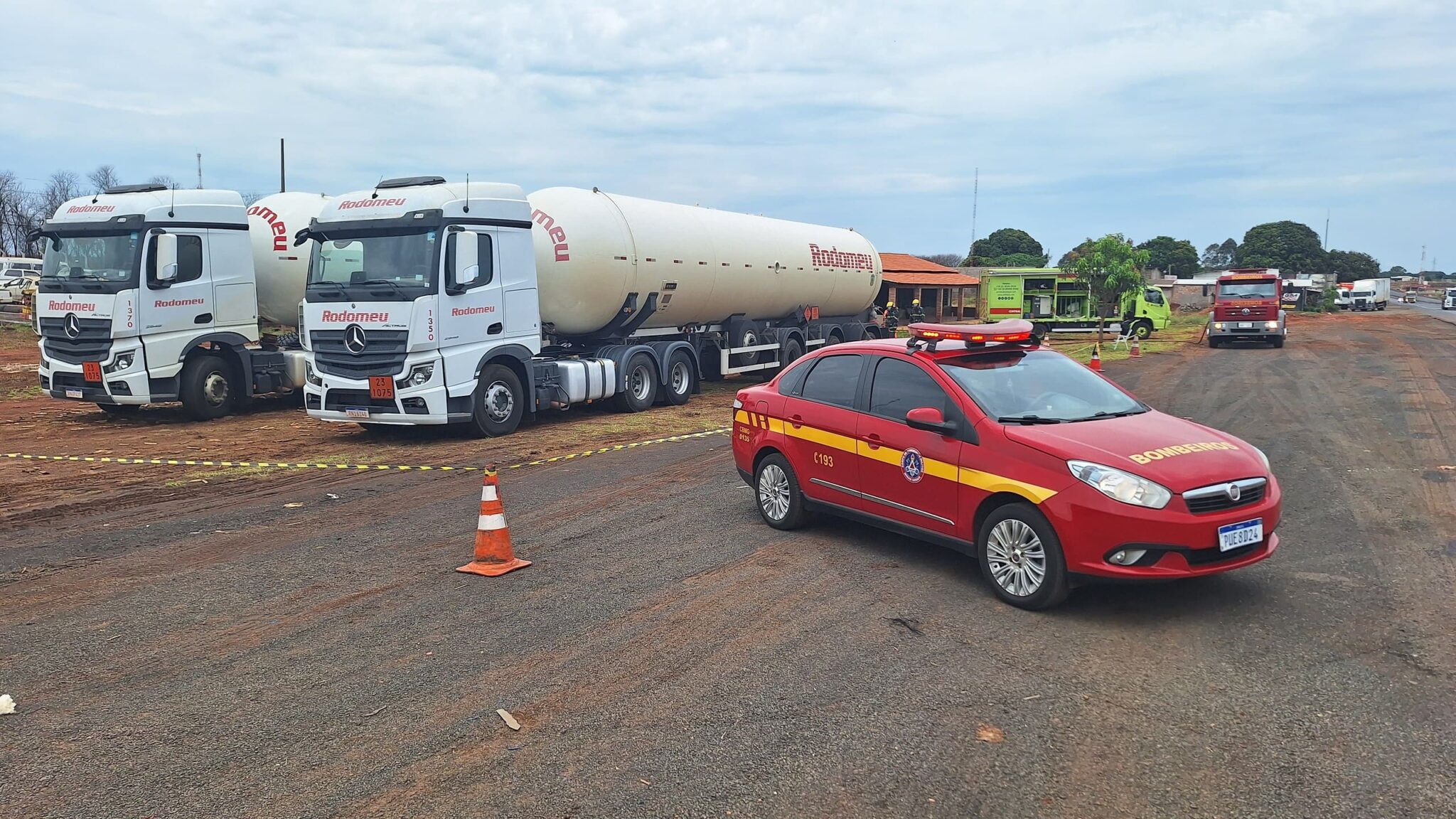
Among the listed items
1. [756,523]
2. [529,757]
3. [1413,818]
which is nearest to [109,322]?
[756,523]

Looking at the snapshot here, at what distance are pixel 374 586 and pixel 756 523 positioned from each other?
121 inches

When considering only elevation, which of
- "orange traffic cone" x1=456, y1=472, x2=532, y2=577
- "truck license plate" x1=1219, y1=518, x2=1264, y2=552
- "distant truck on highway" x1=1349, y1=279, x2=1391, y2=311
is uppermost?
"distant truck on highway" x1=1349, y1=279, x2=1391, y2=311

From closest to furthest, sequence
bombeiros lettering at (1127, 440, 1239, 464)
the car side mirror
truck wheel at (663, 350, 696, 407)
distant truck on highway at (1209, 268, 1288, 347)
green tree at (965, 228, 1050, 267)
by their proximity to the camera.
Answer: bombeiros lettering at (1127, 440, 1239, 464), the car side mirror, truck wheel at (663, 350, 696, 407), distant truck on highway at (1209, 268, 1288, 347), green tree at (965, 228, 1050, 267)

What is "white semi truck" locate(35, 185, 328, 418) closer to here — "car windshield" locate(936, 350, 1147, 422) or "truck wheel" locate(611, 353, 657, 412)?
"truck wheel" locate(611, 353, 657, 412)

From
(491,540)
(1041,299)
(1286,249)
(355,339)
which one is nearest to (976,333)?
(491,540)

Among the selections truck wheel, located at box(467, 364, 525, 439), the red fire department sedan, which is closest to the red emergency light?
the red fire department sedan

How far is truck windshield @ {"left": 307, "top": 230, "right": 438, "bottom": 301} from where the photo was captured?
42.5 feet

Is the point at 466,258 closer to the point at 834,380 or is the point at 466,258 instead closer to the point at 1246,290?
the point at 834,380

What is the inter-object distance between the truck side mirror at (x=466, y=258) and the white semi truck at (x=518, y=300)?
2 cm

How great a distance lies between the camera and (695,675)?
5125mm

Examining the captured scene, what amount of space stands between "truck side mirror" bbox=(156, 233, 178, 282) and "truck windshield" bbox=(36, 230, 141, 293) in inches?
10.2

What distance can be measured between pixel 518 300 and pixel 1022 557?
9785 mm

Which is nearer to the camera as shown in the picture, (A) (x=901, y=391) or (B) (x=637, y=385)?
(A) (x=901, y=391)

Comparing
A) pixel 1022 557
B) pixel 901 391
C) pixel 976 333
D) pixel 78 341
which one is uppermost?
pixel 976 333
